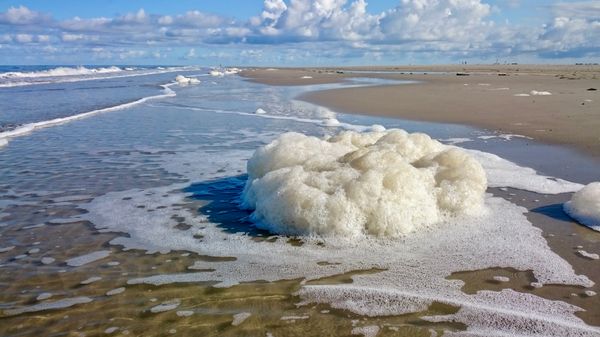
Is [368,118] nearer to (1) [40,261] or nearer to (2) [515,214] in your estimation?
(2) [515,214]

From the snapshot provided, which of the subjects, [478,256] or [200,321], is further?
[478,256]

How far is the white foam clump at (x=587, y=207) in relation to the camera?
20.4ft

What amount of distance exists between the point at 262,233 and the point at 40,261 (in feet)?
7.95

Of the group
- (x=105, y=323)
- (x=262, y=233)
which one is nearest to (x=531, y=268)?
(x=262, y=233)

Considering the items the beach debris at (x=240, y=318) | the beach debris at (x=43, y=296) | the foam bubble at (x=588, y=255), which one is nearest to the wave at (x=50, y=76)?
the beach debris at (x=43, y=296)

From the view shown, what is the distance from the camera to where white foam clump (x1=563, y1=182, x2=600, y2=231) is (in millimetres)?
6207

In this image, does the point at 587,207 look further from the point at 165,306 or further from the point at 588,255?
the point at 165,306

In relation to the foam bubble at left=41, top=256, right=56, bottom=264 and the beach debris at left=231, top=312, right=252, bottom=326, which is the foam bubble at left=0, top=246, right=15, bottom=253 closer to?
the foam bubble at left=41, top=256, right=56, bottom=264

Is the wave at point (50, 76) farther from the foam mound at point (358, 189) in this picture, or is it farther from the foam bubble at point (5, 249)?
the foam mound at point (358, 189)

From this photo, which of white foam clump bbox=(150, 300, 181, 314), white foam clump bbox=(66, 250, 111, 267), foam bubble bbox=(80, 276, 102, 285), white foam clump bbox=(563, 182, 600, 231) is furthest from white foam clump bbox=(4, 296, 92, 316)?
white foam clump bbox=(563, 182, 600, 231)

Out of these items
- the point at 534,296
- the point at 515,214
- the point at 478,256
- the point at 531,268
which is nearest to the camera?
the point at 534,296

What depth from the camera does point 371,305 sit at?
14.1ft

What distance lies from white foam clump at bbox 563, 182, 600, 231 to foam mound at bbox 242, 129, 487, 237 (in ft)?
3.66

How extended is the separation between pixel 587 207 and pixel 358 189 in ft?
9.54
